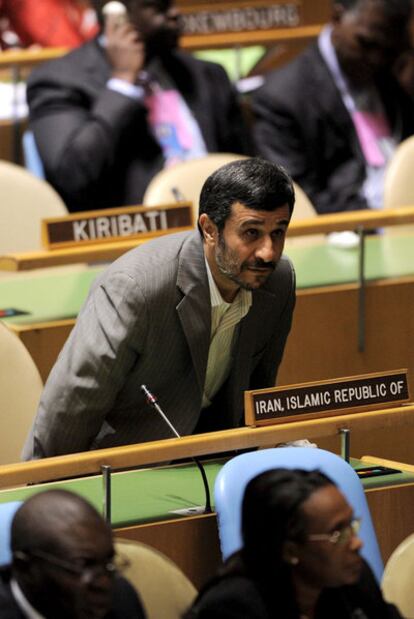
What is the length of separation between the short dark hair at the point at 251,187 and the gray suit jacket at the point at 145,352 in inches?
5.5

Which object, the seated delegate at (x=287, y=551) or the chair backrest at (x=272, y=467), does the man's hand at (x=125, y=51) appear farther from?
the seated delegate at (x=287, y=551)

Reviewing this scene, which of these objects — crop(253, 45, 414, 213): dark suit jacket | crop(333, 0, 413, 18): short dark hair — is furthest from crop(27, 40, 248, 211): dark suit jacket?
crop(333, 0, 413, 18): short dark hair

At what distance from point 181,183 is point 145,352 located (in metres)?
1.39

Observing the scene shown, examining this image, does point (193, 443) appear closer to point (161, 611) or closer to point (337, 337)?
point (161, 611)

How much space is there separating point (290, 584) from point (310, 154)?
310 cm

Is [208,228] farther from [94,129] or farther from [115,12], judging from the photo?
[115,12]

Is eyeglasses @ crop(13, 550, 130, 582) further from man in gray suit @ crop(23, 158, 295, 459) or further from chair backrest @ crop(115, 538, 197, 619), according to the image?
man in gray suit @ crop(23, 158, 295, 459)

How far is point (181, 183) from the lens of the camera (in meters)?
4.25

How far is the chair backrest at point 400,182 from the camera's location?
454 cm

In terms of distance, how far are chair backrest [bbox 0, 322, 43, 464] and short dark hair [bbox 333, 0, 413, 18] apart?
245cm

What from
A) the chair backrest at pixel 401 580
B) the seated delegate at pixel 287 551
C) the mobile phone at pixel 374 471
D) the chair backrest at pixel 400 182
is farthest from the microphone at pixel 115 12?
the seated delegate at pixel 287 551

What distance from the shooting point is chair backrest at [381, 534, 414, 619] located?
241 centimetres

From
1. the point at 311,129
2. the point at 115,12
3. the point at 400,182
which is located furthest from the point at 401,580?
the point at 115,12

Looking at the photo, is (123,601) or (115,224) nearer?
(123,601)
